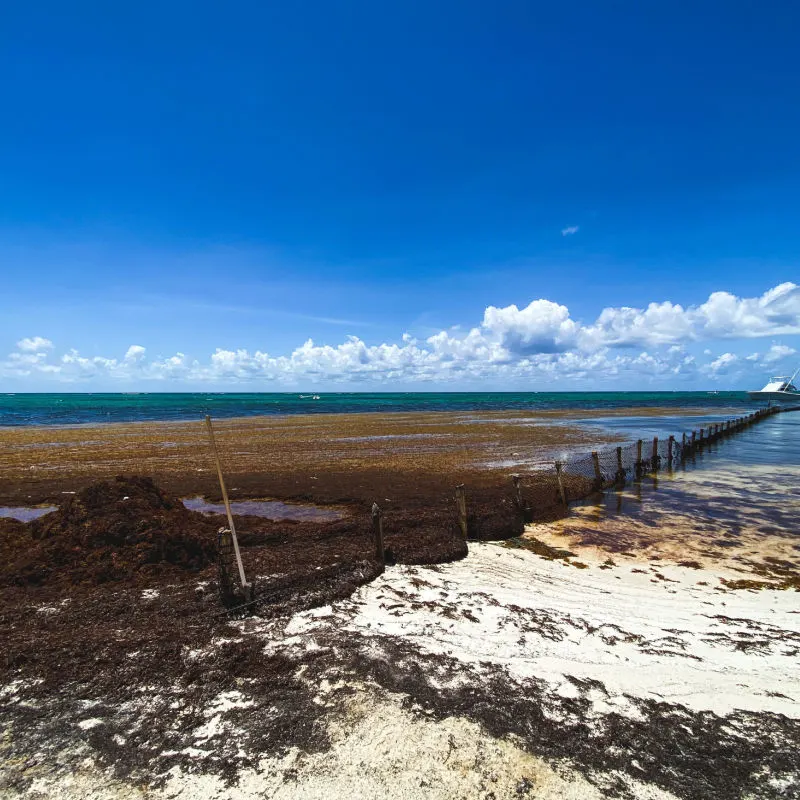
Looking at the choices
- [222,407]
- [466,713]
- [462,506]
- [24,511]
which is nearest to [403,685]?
[466,713]

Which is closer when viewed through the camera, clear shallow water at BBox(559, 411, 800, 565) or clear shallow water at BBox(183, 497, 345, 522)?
clear shallow water at BBox(559, 411, 800, 565)

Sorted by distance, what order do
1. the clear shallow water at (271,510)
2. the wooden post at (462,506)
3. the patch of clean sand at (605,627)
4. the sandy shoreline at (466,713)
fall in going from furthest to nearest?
the clear shallow water at (271,510)
the wooden post at (462,506)
the patch of clean sand at (605,627)
the sandy shoreline at (466,713)

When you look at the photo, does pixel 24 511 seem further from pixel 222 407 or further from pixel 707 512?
pixel 222 407

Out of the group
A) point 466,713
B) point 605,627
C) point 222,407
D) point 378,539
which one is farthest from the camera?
point 222,407

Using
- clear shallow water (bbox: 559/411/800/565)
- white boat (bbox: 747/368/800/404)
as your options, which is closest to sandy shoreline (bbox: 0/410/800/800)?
clear shallow water (bbox: 559/411/800/565)

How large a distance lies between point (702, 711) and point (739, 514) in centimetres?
1304

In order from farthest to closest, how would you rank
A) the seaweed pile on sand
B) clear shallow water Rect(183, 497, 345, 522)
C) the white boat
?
the white boat → clear shallow water Rect(183, 497, 345, 522) → the seaweed pile on sand

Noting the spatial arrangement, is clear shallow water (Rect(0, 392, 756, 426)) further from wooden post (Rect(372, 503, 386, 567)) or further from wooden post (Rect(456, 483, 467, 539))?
wooden post (Rect(372, 503, 386, 567))

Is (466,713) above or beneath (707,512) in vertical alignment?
above

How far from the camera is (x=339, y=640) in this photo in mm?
7059

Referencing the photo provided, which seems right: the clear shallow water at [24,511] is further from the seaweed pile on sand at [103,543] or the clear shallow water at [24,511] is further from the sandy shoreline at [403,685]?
the sandy shoreline at [403,685]

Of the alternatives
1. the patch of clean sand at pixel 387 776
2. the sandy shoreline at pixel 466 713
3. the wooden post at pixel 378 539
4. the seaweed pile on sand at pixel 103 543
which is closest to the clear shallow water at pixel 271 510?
the seaweed pile on sand at pixel 103 543

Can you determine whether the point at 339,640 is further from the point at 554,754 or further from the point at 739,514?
the point at 739,514

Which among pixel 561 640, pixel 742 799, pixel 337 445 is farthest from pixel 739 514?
pixel 337 445
